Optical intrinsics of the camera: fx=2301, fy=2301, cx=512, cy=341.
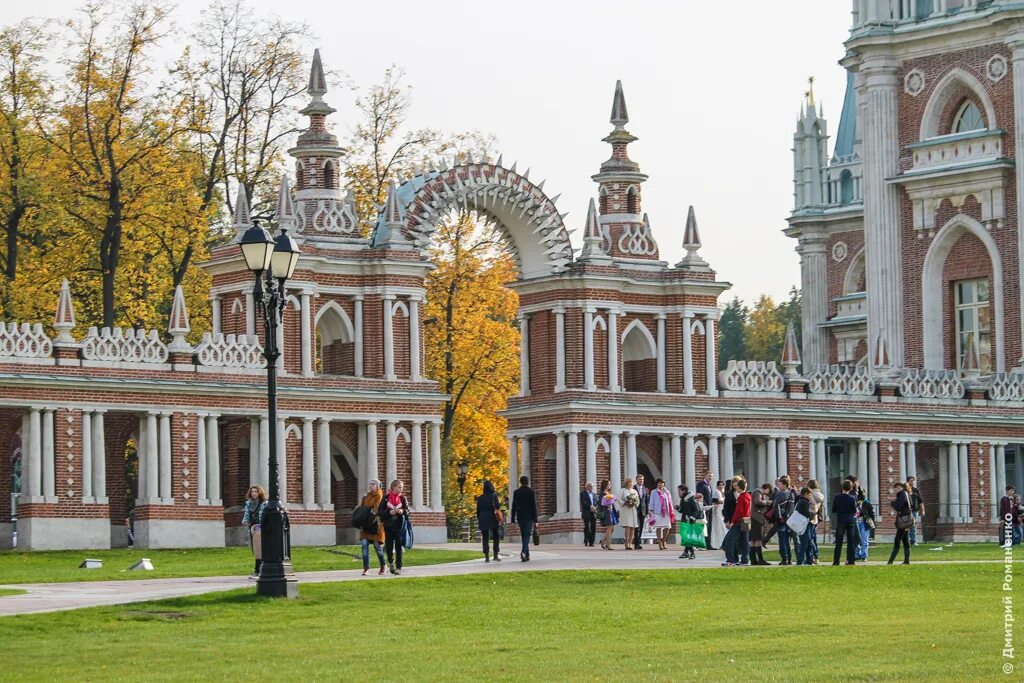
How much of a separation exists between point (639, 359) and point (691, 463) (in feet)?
9.66

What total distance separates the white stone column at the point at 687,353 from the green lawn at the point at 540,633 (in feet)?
66.4

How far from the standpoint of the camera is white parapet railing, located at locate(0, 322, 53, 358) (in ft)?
149

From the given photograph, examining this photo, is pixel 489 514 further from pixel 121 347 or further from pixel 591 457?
pixel 591 457

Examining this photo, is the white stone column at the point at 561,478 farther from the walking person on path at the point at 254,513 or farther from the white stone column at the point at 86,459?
the walking person on path at the point at 254,513

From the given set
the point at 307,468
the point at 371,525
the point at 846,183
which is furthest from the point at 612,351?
the point at 846,183

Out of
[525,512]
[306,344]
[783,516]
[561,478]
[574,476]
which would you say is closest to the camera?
[783,516]

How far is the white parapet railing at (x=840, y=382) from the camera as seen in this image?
5828 centimetres

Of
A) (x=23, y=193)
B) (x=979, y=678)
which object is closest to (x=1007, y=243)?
(x=23, y=193)

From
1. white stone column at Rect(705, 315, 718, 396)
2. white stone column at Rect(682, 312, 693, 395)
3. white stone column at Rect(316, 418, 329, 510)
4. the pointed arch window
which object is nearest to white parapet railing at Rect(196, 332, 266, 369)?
white stone column at Rect(316, 418, 329, 510)

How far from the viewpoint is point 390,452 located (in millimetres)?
51062

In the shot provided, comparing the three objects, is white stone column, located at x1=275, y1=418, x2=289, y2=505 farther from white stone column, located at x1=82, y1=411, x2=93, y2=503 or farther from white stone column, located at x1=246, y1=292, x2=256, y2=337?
white stone column, located at x1=82, y1=411, x2=93, y2=503

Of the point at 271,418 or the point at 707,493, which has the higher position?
the point at 271,418

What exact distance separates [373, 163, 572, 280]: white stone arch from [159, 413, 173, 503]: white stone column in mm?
7215

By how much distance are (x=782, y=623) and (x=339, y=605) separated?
6.08 metres
